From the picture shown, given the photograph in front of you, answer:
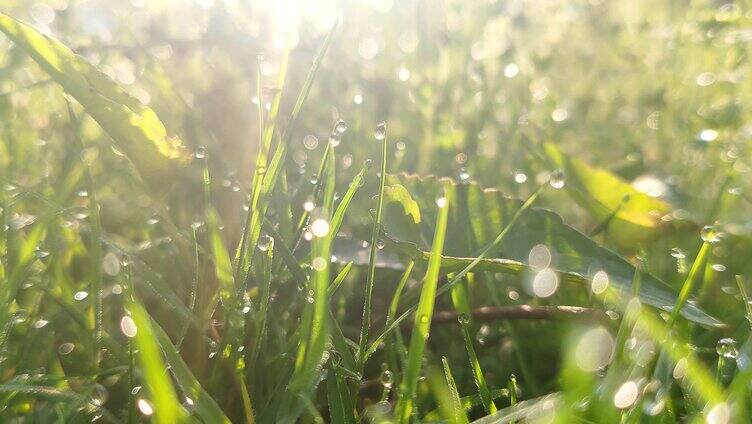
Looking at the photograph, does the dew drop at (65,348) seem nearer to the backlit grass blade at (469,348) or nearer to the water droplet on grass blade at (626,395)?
the backlit grass blade at (469,348)

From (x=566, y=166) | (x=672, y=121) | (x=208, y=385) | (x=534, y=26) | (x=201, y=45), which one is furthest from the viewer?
(x=534, y=26)

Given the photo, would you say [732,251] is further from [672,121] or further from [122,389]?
[122,389]

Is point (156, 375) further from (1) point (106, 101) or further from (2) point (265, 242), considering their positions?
(1) point (106, 101)

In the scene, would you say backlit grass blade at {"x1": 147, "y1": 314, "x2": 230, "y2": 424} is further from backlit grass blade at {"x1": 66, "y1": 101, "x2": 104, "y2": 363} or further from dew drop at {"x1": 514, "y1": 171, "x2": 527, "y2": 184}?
dew drop at {"x1": 514, "y1": 171, "x2": 527, "y2": 184}

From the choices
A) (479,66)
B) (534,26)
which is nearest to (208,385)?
(479,66)

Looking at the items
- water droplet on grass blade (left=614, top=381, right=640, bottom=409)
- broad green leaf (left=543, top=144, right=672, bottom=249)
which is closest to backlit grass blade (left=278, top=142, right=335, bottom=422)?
water droplet on grass blade (left=614, top=381, right=640, bottom=409)

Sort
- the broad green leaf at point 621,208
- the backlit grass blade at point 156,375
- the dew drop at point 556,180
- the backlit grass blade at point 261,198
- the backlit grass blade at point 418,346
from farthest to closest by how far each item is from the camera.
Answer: the broad green leaf at point 621,208, the dew drop at point 556,180, the backlit grass blade at point 261,198, the backlit grass blade at point 418,346, the backlit grass blade at point 156,375

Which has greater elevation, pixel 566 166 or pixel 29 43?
pixel 29 43

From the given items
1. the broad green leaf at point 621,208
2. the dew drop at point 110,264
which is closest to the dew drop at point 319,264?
the dew drop at point 110,264
